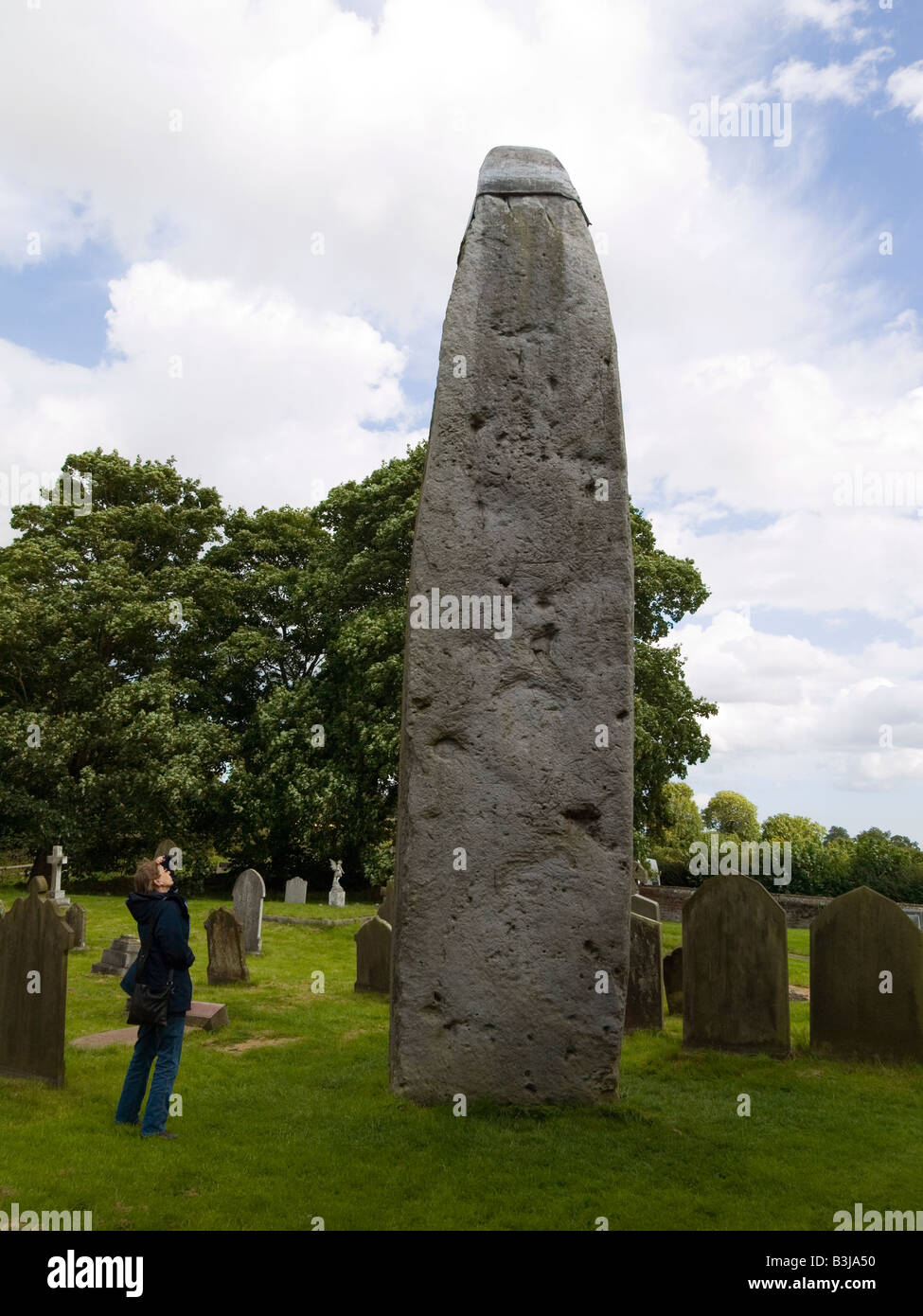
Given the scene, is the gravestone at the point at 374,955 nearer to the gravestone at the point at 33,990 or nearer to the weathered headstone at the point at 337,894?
the gravestone at the point at 33,990

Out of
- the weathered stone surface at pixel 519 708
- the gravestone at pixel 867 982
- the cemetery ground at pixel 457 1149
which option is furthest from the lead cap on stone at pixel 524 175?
the cemetery ground at pixel 457 1149

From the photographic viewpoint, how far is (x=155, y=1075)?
5.99 metres

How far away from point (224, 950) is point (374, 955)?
2.12 m

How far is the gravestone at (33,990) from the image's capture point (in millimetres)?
6773

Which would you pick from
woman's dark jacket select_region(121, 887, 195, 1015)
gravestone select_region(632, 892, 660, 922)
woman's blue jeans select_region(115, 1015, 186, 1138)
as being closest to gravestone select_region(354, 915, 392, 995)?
gravestone select_region(632, 892, 660, 922)

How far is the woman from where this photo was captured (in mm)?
5938

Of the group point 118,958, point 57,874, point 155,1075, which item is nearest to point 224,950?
point 118,958

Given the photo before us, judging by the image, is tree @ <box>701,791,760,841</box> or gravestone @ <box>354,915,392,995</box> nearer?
gravestone @ <box>354,915,392,995</box>

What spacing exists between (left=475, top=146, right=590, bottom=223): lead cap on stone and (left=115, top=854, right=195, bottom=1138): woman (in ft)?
20.0

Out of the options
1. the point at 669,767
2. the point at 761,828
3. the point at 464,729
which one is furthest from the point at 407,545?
the point at 761,828

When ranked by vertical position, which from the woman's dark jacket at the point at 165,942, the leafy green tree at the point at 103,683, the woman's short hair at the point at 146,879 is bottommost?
the woman's dark jacket at the point at 165,942

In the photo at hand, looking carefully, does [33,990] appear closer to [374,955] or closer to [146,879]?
[146,879]

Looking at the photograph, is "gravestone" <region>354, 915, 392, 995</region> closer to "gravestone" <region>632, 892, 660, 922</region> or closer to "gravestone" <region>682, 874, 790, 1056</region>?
"gravestone" <region>632, 892, 660, 922</region>

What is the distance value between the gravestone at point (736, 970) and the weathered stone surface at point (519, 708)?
189 centimetres
